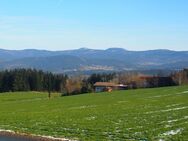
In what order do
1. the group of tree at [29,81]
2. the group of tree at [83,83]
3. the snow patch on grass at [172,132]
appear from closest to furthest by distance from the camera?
the snow patch on grass at [172,132] < the group of tree at [83,83] < the group of tree at [29,81]

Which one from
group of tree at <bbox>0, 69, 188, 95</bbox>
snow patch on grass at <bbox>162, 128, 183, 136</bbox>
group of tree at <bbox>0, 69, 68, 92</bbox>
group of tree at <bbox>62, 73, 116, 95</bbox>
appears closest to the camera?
snow patch on grass at <bbox>162, 128, 183, 136</bbox>

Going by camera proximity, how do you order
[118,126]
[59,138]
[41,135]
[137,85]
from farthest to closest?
[137,85]
[118,126]
[41,135]
[59,138]

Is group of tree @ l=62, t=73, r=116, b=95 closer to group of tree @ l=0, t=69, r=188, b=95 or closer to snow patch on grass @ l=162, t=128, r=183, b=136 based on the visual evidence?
group of tree @ l=0, t=69, r=188, b=95

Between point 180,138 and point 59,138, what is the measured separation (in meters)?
6.89

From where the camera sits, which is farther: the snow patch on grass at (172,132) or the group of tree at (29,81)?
the group of tree at (29,81)

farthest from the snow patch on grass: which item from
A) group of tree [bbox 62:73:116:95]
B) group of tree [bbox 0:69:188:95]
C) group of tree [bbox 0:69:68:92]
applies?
group of tree [bbox 0:69:68:92]

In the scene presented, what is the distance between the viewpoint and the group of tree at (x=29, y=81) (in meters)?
151

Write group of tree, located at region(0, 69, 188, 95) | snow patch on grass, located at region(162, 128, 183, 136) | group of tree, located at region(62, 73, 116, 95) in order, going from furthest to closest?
group of tree, located at region(0, 69, 188, 95), group of tree, located at region(62, 73, 116, 95), snow patch on grass, located at region(162, 128, 183, 136)

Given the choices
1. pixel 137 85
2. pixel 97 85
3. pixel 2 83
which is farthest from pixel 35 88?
pixel 137 85

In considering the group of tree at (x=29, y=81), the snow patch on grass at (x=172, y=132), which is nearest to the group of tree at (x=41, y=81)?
the group of tree at (x=29, y=81)

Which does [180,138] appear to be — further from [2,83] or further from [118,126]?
[2,83]

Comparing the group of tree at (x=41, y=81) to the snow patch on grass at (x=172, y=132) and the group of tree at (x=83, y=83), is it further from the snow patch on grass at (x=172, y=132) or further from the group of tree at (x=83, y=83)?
the snow patch on grass at (x=172, y=132)

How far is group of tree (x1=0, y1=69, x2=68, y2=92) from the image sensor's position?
495ft

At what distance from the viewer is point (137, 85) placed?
130375 mm
